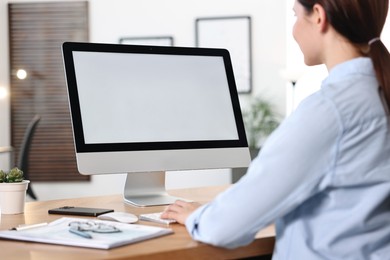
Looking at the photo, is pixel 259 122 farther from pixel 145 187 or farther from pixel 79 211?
pixel 79 211

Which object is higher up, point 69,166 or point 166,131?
point 166,131

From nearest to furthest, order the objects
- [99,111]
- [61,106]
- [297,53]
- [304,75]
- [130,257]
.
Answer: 1. [130,257]
2. [99,111]
3. [304,75]
4. [297,53]
5. [61,106]

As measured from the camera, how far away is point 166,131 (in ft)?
4.99

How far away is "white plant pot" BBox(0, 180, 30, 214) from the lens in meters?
1.36

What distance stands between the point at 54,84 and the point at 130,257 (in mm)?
4578

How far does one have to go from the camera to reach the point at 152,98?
5.02 ft

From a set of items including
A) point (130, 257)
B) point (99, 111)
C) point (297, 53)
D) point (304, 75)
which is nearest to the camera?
point (130, 257)

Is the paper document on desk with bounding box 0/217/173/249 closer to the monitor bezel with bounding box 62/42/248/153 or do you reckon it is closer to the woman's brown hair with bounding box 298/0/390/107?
the monitor bezel with bounding box 62/42/248/153

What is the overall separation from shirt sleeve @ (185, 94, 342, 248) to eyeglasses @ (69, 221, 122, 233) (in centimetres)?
23

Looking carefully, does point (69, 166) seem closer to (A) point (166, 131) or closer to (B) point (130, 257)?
(A) point (166, 131)

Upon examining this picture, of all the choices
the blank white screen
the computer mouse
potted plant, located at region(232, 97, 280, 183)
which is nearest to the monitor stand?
the blank white screen

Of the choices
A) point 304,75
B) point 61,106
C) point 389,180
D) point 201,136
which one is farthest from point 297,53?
point 389,180

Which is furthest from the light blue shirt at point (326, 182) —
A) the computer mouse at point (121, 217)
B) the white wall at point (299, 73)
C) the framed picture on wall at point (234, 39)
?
the framed picture on wall at point (234, 39)

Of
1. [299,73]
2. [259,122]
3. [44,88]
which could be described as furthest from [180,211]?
[44,88]
